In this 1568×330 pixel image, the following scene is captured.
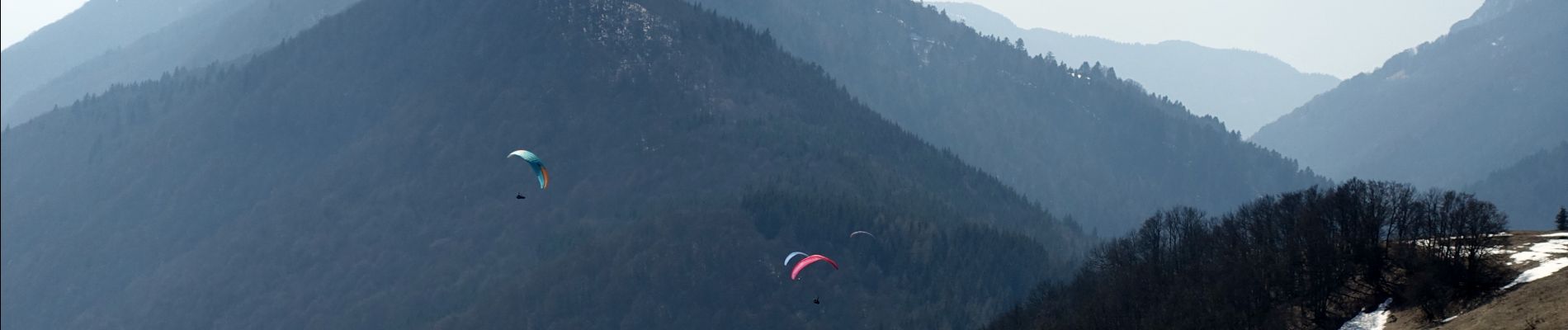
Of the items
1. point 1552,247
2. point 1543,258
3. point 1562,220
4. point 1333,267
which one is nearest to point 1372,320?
point 1333,267

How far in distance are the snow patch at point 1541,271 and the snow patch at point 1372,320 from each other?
936 cm

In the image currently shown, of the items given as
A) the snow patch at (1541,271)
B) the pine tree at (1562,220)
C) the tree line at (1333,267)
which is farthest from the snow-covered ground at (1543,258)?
the pine tree at (1562,220)

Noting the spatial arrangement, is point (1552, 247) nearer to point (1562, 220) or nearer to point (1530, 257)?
point (1530, 257)

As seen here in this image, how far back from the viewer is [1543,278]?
453 ft

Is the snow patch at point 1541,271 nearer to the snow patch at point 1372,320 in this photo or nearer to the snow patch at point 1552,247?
the snow patch at point 1552,247

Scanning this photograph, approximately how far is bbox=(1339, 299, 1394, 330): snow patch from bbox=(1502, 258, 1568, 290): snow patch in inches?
368

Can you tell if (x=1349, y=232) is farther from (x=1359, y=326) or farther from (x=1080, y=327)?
(x=1080, y=327)

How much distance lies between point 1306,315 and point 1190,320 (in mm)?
9471

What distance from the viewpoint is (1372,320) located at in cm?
14638

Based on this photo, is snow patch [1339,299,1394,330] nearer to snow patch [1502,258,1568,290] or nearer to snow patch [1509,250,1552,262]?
snow patch [1502,258,1568,290]

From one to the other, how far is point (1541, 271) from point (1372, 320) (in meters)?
12.9

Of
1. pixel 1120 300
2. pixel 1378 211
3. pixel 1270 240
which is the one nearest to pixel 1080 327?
pixel 1120 300

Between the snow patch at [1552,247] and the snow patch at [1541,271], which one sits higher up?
the snow patch at [1541,271]

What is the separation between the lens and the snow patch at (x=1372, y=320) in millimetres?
144875
